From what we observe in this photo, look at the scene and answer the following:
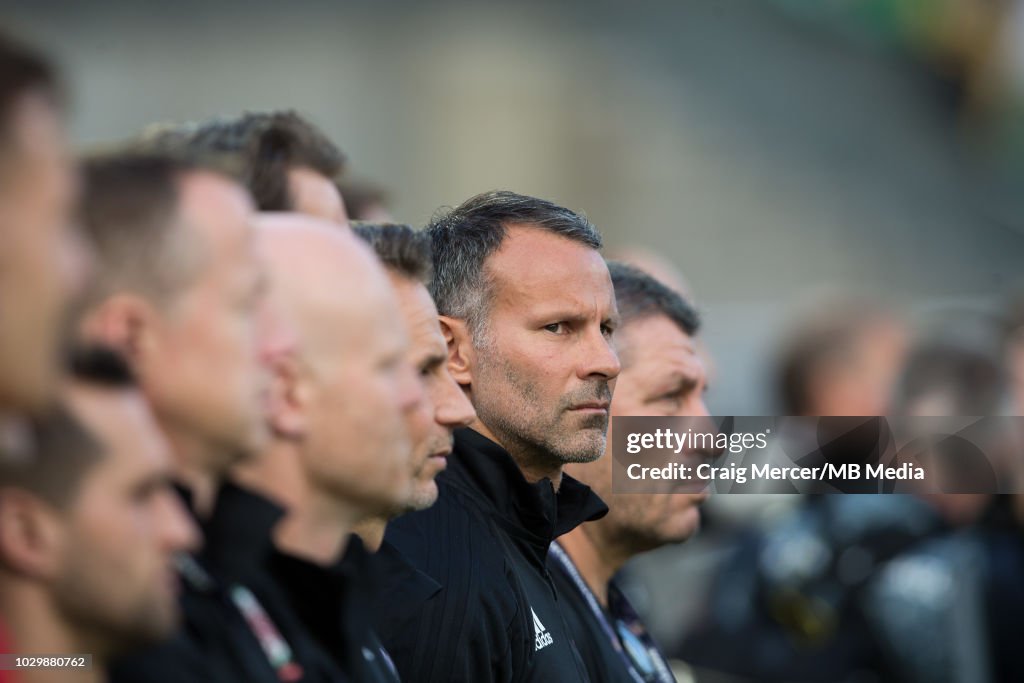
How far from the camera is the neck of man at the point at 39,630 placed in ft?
7.39

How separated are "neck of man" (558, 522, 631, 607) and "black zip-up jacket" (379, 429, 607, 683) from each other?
75 centimetres

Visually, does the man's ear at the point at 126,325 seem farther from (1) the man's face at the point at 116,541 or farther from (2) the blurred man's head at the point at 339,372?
(2) the blurred man's head at the point at 339,372

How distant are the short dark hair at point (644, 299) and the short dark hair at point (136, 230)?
116 inches

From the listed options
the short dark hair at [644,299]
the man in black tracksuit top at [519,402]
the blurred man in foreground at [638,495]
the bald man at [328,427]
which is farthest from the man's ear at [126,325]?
the short dark hair at [644,299]

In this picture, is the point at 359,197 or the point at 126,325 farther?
the point at 359,197

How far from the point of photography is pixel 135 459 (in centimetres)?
232

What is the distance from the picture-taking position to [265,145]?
13.9ft

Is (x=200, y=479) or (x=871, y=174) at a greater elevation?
(x=871, y=174)

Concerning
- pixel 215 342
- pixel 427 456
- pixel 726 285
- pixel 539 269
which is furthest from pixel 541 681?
pixel 726 285

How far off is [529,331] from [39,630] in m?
2.20

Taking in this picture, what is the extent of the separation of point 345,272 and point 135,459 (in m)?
0.69

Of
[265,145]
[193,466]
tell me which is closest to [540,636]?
[265,145]

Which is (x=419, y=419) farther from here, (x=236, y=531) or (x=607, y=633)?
(x=607, y=633)

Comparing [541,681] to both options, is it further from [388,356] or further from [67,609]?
[67,609]
